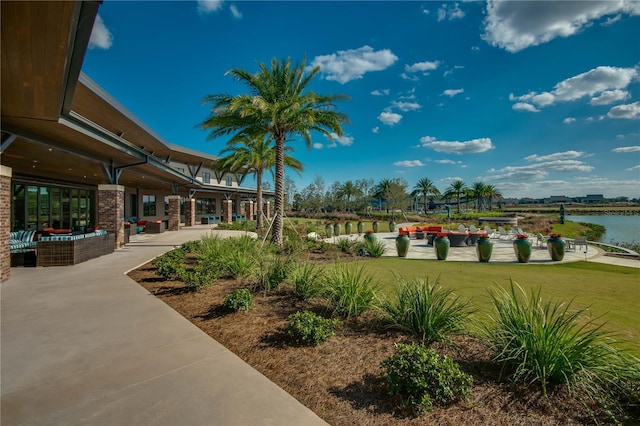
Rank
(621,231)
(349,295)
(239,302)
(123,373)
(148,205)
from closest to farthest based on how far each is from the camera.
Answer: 1. (123,373)
2. (349,295)
3. (239,302)
4. (148,205)
5. (621,231)

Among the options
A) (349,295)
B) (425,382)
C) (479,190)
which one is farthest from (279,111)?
(479,190)

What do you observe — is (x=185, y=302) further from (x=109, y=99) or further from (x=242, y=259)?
(x=109, y=99)

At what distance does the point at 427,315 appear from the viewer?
3.94 metres

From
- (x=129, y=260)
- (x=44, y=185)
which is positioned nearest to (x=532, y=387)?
(x=129, y=260)

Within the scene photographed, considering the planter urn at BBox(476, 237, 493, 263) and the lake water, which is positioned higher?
the planter urn at BBox(476, 237, 493, 263)

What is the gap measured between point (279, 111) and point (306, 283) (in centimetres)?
874

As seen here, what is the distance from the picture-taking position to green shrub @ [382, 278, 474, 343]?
12.8 feet

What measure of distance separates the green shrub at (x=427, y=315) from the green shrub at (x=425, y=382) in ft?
3.12

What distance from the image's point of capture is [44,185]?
60.2ft

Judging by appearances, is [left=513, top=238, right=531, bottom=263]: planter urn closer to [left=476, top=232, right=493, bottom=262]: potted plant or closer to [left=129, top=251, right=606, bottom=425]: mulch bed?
[left=476, top=232, right=493, bottom=262]: potted plant

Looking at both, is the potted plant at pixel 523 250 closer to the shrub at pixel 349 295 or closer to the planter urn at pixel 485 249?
the planter urn at pixel 485 249

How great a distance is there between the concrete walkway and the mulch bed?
9.1 inches

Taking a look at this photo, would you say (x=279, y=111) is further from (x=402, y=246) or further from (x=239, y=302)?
(x=239, y=302)

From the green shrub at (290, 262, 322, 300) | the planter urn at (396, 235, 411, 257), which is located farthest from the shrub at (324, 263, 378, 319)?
the planter urn at (396, 235, 411, 257)
